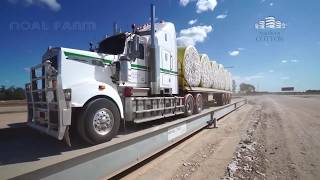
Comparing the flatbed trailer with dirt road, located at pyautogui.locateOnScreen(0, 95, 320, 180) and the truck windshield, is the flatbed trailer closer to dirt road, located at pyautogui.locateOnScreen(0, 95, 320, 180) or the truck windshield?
dirt road, located at pyautogui.locateOnScreen(0, 95, 320, 180)

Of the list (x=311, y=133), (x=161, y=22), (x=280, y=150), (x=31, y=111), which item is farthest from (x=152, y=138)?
(x=311, y=133)

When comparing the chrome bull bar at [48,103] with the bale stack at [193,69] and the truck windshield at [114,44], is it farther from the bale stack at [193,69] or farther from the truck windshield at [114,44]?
the bale stack at [193,69]

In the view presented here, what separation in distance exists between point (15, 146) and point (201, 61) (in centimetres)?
962

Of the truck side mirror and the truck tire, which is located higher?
the truck side mirror

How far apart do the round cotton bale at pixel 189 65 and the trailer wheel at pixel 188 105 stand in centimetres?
67

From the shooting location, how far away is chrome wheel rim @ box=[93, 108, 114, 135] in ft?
16.4

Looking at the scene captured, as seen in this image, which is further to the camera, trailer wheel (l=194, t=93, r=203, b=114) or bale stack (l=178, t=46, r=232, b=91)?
trailer wheel (l=194, t=93, r=203, b=114)

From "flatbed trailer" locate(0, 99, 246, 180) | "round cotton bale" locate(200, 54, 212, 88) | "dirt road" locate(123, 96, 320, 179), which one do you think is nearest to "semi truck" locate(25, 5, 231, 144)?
"flatbed trailer" locate(0, 99, 246, 180)

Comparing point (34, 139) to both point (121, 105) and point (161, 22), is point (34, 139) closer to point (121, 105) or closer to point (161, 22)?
point (121, 105)

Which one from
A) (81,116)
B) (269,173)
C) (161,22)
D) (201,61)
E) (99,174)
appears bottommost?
(269,173)

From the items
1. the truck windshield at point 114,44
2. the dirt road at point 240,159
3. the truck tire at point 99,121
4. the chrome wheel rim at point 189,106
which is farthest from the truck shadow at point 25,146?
the chrome wheel rim at point 189,106

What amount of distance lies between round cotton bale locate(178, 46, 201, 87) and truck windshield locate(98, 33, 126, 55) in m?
3.90

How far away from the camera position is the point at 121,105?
5.71m

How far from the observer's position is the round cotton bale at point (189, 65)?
10586 mm
